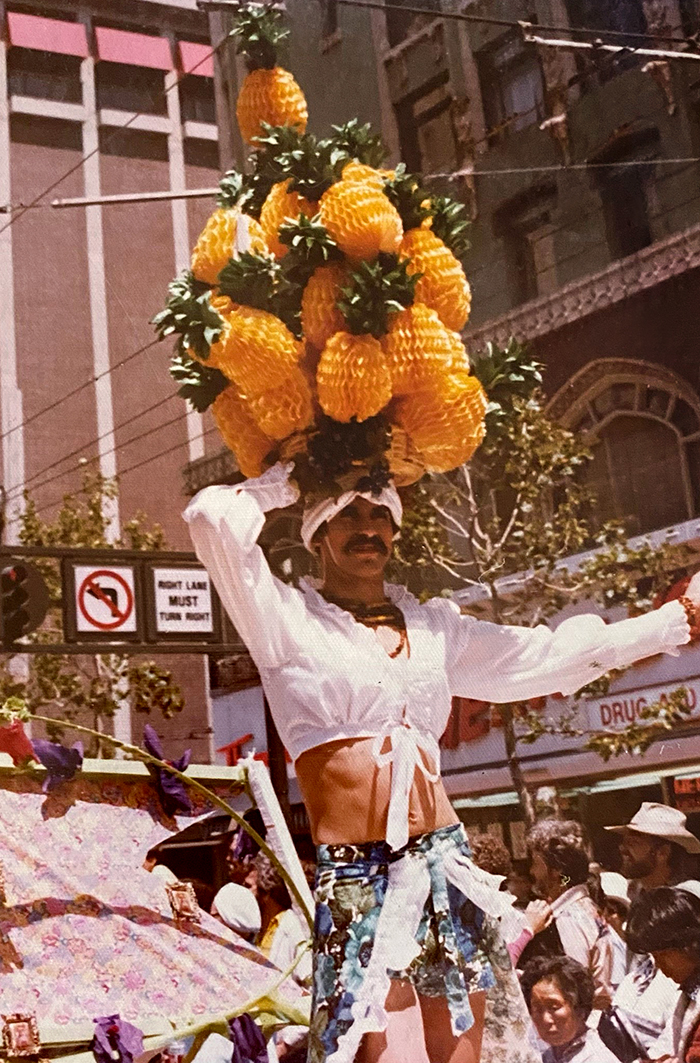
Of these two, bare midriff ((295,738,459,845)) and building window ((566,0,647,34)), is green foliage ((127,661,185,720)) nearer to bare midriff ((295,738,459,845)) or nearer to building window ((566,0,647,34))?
bare midriff ((295,738,459,845))

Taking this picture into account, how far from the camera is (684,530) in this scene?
9.28 feet

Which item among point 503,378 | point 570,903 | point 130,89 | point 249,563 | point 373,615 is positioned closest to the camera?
point 249,563

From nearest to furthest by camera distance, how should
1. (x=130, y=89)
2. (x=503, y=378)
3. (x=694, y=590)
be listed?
(x=503, y=378), (x=694, y=590), (x=130, y=89)

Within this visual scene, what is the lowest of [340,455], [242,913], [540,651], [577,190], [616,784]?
[242,913]

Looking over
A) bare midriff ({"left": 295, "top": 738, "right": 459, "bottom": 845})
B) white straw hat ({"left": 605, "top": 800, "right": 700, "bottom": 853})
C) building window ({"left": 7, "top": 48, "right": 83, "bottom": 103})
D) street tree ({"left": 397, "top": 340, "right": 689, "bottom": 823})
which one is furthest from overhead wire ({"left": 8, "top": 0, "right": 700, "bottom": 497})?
white straw hat ({"left": 605, "top": 800, "right": 700, "bottom": 853})

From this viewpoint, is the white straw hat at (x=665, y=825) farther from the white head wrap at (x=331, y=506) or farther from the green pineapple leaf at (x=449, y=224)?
the green pineapple leaf at (x=449, y=224)

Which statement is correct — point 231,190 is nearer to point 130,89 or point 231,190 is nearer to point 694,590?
point 130,89

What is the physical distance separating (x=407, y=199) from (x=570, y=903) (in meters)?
1.31

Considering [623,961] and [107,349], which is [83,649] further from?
[623,961]

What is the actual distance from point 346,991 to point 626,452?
47.8 inches

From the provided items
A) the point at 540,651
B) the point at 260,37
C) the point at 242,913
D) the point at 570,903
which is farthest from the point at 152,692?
the point at 260,37

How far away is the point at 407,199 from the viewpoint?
2.51 metres

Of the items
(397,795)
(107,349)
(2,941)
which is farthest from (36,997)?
(107,349)

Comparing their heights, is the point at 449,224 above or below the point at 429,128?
below
